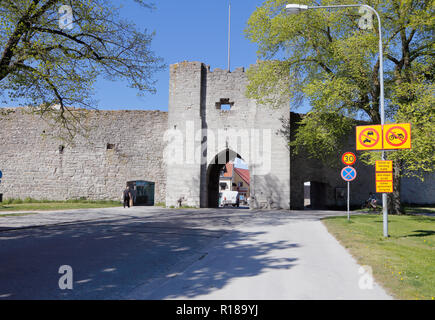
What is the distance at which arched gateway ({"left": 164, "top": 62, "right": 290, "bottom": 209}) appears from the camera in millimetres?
22703

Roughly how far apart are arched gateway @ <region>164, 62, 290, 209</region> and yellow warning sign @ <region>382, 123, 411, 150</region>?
42.7 ft

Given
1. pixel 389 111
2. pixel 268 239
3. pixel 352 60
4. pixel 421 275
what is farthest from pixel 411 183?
pixel 421 275

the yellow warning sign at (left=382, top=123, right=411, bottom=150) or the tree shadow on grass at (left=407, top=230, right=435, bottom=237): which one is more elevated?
the yellow warning sign at (left=382, top=123, right=411, bottom=150)

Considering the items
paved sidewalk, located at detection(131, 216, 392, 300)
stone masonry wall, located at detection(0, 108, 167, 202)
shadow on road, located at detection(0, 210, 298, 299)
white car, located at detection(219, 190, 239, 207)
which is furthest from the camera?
white car, located at detection(219, 190, 239, 207)

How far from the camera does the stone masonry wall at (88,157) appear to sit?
1006 inches

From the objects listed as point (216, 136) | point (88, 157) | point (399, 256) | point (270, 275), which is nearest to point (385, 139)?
point (399, 256)

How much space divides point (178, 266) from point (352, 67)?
14.5 meters

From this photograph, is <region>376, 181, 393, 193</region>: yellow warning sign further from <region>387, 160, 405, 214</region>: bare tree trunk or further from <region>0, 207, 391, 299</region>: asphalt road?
<region>387, 160, 405, 214</region>: bare tree trunk

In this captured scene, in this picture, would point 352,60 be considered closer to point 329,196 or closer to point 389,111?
point 389,111

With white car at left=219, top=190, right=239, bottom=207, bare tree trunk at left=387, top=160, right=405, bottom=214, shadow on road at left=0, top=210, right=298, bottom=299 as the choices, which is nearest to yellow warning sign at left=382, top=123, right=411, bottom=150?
shadow on road at left=0, top=210, right=298, bottom=299

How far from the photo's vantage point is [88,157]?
26.2 meters

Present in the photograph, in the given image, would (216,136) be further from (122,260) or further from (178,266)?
(178,266)

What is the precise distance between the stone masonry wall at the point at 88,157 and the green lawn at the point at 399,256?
59.1 feet

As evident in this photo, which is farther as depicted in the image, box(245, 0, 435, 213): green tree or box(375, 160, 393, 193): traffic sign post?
box(245, 0, 435, 213): green tree
